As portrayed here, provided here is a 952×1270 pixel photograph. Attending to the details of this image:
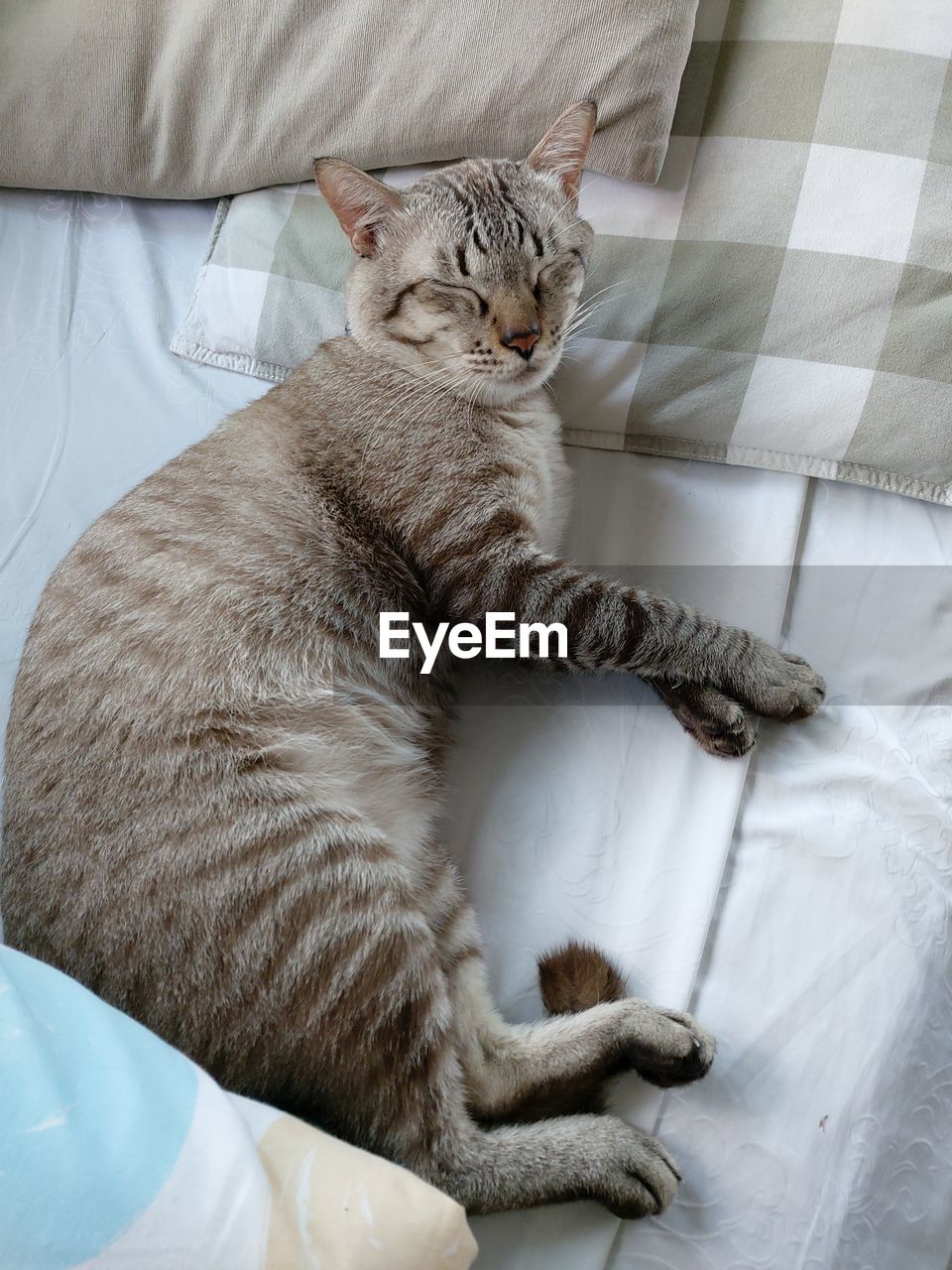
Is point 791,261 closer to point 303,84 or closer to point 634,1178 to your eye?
point 303,84

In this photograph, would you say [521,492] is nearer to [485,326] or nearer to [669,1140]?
[485,326]

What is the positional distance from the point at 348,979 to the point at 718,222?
51.1 inches

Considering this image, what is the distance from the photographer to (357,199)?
59.4 inches

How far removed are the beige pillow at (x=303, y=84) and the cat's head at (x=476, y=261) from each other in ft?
0.48

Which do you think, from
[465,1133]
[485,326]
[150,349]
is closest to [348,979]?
[465,1133]

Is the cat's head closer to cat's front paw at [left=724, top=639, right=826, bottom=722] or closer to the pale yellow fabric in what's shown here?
cat's front paw at [left=724, top=639, right=826, bottom=722]

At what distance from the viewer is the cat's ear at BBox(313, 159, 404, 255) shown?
1459mm

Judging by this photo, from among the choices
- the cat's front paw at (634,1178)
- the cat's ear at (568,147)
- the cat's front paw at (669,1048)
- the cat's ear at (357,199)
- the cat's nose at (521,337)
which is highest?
the cat's ear at (568,147)

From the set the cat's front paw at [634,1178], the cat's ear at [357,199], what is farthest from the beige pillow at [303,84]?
the cat's front paw at [634,1178]

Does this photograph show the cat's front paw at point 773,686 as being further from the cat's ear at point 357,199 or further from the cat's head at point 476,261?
the cat's ear at point 357,199

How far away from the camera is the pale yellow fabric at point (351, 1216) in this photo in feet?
2.87

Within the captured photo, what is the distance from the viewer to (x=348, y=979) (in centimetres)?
117

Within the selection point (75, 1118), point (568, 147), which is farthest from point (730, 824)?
point (568, 147)

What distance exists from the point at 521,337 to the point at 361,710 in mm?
610
